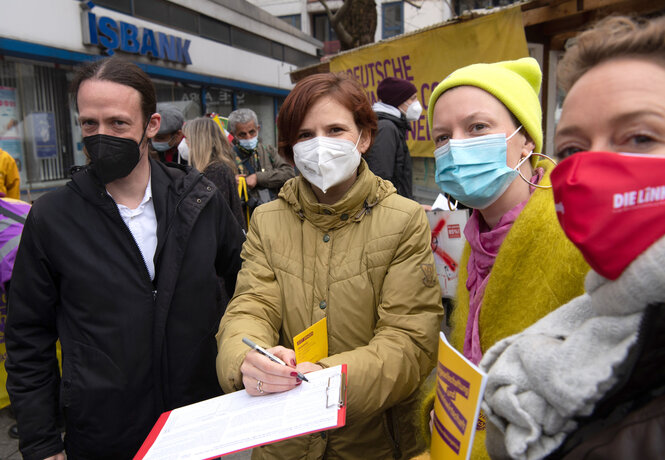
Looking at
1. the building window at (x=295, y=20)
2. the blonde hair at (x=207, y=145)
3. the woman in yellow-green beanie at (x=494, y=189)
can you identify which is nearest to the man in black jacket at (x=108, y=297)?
the woman in yellow-green beanie at (x=494, y=189)

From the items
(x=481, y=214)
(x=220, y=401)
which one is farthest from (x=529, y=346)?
(x=220, y=401)

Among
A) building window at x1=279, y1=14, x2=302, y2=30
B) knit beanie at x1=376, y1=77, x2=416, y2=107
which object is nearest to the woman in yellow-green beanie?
knit beanie at x1=376, y1=77, x2=416, y2=107

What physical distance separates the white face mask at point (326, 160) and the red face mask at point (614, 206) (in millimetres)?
1143

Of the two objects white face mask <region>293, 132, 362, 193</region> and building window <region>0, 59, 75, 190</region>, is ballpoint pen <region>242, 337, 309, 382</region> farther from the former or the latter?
building window <region>0, 59, 75, 190</region>

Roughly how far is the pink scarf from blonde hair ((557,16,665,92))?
549 millimetres

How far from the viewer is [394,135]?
4324 mm

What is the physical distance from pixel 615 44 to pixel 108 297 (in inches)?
71.1

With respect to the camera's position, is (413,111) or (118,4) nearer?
(413,111)

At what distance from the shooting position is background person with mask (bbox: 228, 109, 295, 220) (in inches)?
187

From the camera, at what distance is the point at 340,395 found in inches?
49.3

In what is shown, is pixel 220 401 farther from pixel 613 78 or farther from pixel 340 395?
pixel 613 78

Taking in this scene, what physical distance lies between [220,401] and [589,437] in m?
1.03

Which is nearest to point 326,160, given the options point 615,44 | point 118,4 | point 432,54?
point 615,44

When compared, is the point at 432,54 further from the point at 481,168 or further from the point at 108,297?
the point at 108,297
